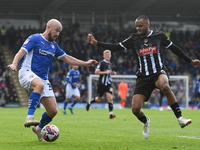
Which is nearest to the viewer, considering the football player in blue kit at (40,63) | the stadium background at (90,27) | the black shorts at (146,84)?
the football player in blue kit at (40,63)

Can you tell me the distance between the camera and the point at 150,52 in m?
7.38

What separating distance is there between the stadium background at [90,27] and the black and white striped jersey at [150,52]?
20.7 m

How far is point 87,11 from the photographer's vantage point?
38.2 meters

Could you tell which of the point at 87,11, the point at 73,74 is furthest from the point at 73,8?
the point at 73,74

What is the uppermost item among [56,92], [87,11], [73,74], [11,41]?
[87,11]

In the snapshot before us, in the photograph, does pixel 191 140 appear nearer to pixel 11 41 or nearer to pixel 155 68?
pixel 155 68

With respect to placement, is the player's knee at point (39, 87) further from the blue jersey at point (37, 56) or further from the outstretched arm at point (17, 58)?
the outstretched arm at point (17, 58)

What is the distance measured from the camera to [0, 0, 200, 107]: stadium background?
102ft

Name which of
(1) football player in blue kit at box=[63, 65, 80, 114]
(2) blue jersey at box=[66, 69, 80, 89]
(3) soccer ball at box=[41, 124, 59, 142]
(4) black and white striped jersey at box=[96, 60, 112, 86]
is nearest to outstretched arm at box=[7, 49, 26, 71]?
(3) soccer ball at box=[41, 124, 59, 142]

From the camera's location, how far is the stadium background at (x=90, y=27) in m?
31.0

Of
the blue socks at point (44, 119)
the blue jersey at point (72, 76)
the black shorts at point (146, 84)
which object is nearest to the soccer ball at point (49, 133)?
the blue socks at point (44, 119)

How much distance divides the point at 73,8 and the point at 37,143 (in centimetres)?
3131

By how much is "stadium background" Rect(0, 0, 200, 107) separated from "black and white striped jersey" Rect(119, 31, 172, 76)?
2075 centimetres

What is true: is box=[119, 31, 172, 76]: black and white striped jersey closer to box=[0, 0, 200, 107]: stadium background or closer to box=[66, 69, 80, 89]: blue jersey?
box=[66, 69, 80, 89]: blue jersey
